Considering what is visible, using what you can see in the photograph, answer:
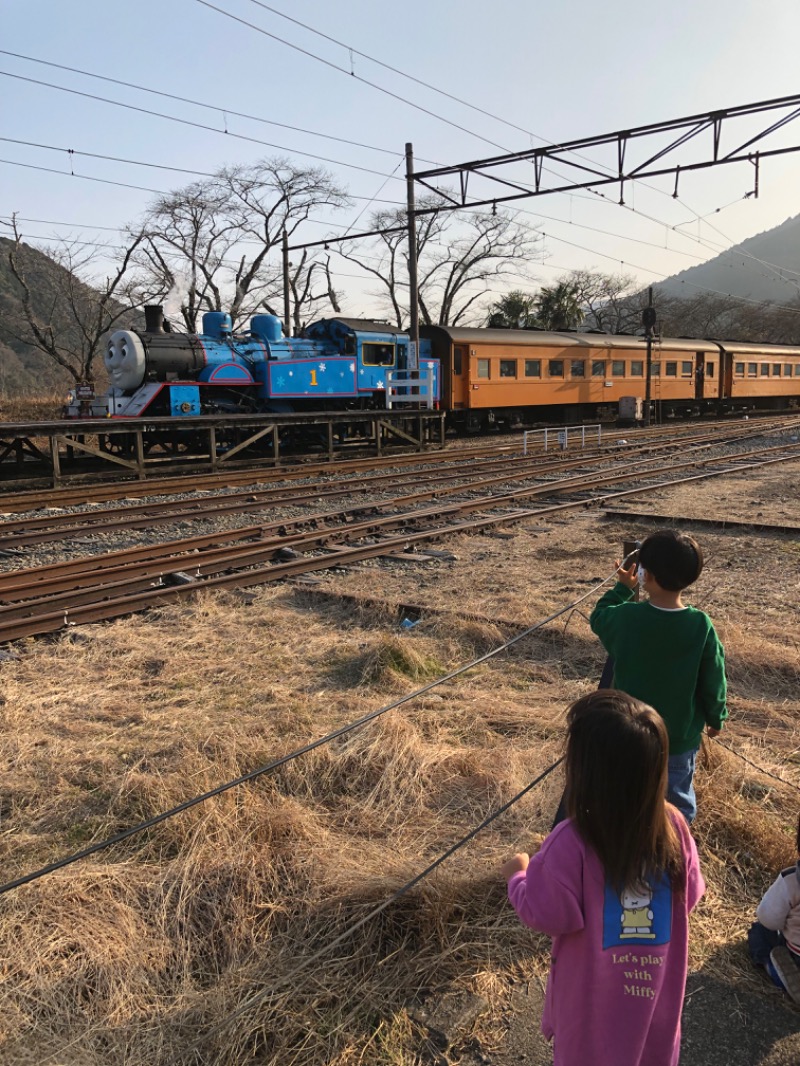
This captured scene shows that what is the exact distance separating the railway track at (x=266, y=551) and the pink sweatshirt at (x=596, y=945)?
526cm

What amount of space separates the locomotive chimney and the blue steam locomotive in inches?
0.9

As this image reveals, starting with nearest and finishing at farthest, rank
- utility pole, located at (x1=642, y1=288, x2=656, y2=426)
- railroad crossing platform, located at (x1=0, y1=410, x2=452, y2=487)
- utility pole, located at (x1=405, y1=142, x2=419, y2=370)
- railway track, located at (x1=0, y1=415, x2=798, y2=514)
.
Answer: railway track, located at (x1=0, y1=415, x2=798, y2=514), railroad crossing platform, located at (x1=0, y1=410, x2=452, y2=487), utility pole, located at (x1=405, y1=142, x2=419, y2=370), utility pole, located at (x1=642, y1=288, x2=656, y2=426)

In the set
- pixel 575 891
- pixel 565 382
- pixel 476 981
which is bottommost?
pixel 476 981

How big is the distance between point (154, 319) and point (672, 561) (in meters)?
16.7

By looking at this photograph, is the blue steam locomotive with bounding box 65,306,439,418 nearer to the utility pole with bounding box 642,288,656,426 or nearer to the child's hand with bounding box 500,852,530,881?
the utility pole with bounding box 642,288,656,426

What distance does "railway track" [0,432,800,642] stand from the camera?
654 cm

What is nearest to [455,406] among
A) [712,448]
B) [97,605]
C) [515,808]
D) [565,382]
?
[565,382]

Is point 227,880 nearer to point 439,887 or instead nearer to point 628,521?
point 439,887

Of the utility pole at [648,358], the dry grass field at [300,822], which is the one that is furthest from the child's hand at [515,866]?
the utility pole at [648,358]

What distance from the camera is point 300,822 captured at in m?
3.03

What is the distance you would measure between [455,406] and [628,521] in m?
13.4

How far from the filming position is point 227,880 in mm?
2721

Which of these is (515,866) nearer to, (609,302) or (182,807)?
(182,807)

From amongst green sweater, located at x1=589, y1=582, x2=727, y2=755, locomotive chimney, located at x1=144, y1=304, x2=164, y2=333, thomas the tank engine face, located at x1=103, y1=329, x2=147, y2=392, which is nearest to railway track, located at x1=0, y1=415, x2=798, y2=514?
thomas the tank engine face, located at x1=103, y1=329, x2=147, y2=392
